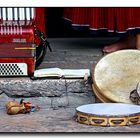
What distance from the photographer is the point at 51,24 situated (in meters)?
8.48

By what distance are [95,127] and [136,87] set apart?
0.67 metres

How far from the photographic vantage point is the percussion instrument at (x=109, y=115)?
505cm

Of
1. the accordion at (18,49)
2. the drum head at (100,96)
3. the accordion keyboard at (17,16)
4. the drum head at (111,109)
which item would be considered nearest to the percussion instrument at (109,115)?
the drum head at (111,109)

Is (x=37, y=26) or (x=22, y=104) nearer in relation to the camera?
(x=22, y=104)

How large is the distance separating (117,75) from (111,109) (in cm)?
67

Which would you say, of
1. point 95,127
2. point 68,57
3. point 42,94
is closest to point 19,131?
point 95,127

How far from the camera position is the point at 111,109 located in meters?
5.17

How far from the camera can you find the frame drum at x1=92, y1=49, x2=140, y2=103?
5701 millimetres

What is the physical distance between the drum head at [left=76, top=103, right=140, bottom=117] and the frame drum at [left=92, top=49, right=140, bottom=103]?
393 mm

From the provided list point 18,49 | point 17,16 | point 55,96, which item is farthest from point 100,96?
point 17,16

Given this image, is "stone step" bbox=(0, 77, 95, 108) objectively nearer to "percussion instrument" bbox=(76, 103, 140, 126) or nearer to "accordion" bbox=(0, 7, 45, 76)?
"accordion" bbox=(0, 7, 45, 76)

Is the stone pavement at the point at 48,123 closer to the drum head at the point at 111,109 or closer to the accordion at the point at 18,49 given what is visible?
the drum head at the point at 111,109

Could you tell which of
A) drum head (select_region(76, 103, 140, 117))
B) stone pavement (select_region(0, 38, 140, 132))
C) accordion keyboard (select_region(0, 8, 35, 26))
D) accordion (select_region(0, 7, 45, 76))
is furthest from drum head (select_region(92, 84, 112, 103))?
accordion keyboard (select_region(0, 8, 35, 26))
